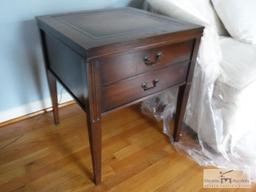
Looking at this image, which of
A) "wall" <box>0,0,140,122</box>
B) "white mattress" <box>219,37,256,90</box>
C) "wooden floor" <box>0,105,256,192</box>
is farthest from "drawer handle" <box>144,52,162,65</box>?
"wall" <box>0,0,140,122</box>

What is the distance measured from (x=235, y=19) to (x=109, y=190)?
1321mm

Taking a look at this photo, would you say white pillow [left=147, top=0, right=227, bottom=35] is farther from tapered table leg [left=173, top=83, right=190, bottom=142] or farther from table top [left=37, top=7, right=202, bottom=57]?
tapered table leg [left=173, top=83, right=190, bottom=142]

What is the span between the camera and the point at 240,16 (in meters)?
1.42

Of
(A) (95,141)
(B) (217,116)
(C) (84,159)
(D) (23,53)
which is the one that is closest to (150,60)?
(A) (95,141)

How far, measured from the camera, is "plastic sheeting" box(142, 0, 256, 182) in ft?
3.50

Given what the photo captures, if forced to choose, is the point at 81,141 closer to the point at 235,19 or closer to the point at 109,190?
the point at 109,190

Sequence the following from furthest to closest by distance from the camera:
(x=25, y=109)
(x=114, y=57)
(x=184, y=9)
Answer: (x=25, y=109) < (x=184, y=9) < (x=114, y=57)

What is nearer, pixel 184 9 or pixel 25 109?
pixel 184 9

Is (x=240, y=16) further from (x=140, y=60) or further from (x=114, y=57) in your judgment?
(x=114, y=57)

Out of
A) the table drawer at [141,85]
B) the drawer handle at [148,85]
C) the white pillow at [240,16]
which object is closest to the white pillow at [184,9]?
the white pillow at [240,16]

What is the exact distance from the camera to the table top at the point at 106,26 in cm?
76

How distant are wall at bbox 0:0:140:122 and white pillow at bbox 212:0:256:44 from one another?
0.62m

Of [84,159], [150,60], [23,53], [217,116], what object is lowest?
[84,159]

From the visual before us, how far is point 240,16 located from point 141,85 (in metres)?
0.99
